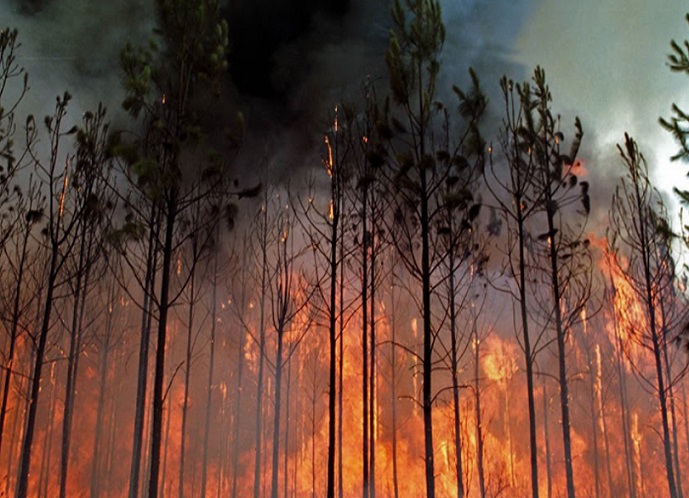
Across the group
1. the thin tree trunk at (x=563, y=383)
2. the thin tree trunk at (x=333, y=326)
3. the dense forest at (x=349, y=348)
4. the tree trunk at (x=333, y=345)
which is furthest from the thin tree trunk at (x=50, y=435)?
the thin tree trunk at (x=563, y=383)

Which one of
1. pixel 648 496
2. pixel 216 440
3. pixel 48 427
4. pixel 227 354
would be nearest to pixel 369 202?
pixel 227 354

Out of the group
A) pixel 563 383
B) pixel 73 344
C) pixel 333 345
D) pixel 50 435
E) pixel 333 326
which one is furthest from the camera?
pixel 50 435

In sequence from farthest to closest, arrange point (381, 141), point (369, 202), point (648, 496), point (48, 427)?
1. point (648, 496)
2. point (48, 427)
3. point (369, 202)
4. point (381, 141)

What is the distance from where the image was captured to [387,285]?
22.3m

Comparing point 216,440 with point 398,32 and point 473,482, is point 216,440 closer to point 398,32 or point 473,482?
point 473,482

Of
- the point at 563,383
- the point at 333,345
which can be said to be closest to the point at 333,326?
the point at 333,345

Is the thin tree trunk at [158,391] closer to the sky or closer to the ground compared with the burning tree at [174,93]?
closer to the ground

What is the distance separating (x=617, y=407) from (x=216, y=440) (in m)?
18.6

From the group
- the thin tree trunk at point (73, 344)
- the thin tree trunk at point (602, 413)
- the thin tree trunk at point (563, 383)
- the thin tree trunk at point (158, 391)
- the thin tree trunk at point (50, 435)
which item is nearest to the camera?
the thin tree trunk at point (158, 391)

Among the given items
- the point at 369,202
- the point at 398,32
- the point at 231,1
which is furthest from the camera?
the point at 231,1

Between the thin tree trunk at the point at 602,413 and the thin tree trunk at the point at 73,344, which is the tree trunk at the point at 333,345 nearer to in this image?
the thin tree trunk at the point at 73,344

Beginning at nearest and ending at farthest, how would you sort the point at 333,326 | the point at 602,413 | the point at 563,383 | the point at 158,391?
1. the point at 158,391
2. the point at 333,326
3. the point at 563,383
4. the point at 602,413

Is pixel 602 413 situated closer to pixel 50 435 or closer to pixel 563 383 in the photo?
pixel 563 383

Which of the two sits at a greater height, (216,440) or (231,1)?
(231,1)
